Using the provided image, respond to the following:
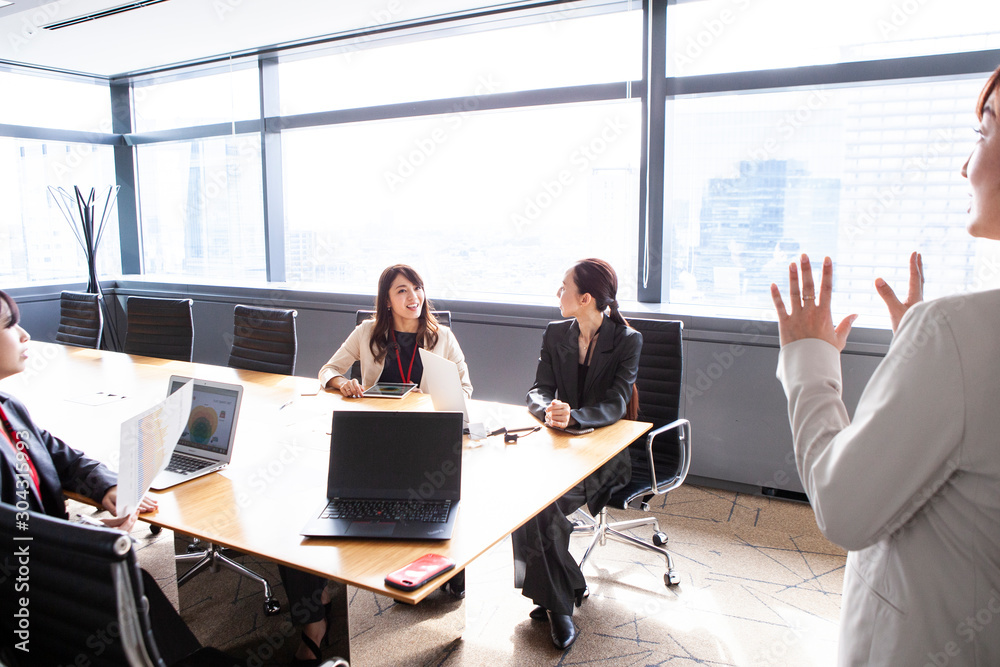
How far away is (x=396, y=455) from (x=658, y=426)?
168cm

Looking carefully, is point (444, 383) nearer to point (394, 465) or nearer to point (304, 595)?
point (394, 465)

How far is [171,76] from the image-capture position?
6996mm

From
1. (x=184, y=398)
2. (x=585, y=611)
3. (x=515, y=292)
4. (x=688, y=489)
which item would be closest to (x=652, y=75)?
(x=515, y=292)

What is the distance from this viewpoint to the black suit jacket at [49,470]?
182 cm

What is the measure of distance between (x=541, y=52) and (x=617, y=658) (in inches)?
158

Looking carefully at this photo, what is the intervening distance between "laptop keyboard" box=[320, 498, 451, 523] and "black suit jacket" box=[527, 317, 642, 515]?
0.95 m

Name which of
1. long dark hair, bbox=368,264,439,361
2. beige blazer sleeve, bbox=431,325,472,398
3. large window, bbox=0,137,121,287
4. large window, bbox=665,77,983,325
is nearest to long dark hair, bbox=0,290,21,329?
long dark hair, bbox=368,264,439,361

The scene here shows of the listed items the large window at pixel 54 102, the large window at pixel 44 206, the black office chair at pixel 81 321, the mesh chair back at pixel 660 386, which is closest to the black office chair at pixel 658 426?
the mesh chair back at pixel 660 386

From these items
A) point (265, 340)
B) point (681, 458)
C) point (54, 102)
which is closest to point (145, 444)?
point (681, 458)

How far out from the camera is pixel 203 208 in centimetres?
700

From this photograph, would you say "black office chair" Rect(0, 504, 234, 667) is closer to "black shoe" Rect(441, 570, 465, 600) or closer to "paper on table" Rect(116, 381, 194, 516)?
"paper on table" Rect(116, 381, 194, 516)

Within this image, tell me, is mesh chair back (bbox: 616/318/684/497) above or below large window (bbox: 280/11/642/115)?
below

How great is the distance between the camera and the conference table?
1.77 meters

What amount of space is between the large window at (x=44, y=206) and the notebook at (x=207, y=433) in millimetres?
5471
